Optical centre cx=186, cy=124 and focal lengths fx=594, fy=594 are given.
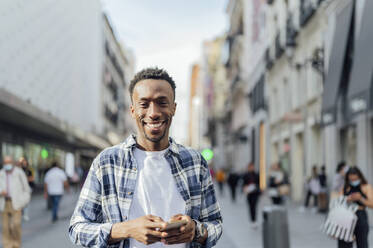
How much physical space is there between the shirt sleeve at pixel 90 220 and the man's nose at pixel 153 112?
352 mm

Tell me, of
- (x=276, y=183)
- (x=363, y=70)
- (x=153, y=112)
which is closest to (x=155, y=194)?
(x=153, y=112)

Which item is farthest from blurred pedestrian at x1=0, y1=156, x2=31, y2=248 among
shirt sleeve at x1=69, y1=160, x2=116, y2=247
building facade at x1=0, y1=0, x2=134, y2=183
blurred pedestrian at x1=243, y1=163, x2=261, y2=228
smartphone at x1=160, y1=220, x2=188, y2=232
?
building facade at x1=0, y1=0, x2=134, y2=183

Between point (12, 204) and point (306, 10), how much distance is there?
15.6m

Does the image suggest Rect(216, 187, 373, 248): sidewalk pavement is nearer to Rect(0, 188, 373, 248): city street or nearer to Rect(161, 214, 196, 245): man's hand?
Rect(0, 188, 373, 248): city street

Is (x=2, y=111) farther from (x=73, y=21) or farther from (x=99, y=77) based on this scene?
(x=99, y=77)

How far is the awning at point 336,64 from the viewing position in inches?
647

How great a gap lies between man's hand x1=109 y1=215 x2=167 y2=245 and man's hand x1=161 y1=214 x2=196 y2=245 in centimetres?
4

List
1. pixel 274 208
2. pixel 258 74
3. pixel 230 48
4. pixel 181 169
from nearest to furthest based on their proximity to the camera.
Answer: pixel 181 169, pixel 274 208, pixel 258 74, pixel 230 48

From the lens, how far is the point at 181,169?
9.05 ft

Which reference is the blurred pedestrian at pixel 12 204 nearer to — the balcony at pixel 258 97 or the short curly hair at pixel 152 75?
the short curly hair at pixel 152 75

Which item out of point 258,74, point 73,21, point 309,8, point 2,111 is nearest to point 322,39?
point 309,8

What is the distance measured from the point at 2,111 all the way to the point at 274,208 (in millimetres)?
17292

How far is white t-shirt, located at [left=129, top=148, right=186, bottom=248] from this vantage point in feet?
8.73

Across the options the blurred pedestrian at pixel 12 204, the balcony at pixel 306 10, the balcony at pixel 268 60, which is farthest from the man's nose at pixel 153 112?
the balcony at pixel 268 60
